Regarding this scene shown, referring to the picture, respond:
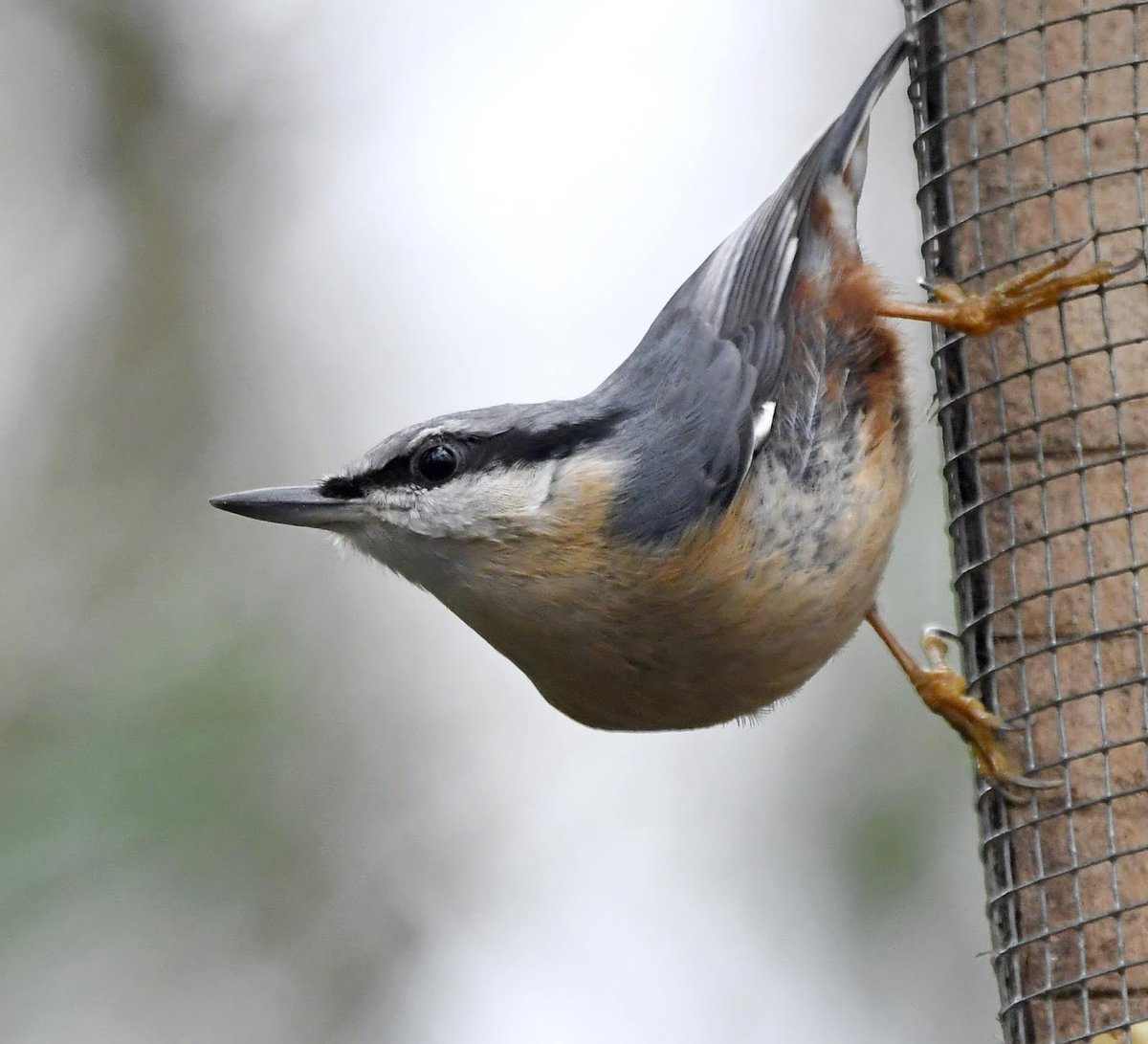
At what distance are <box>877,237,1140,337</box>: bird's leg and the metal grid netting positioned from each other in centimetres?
5

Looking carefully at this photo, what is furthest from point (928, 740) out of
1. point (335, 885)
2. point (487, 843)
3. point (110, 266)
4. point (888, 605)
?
point (110, 266)

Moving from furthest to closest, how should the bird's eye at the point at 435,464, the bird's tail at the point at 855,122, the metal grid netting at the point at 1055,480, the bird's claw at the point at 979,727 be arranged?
the bird's tail at the point at 855,122
the bird's eye at the point at 435,464
the bird's claw at the point at 979,727
the metal grid netting at the point at 1055,480

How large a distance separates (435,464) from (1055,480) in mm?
1172

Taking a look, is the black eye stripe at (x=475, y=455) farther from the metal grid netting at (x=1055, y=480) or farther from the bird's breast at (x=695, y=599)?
the metal grid netting at (x=1055, y=480)

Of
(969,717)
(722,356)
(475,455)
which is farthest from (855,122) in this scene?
(969,717)

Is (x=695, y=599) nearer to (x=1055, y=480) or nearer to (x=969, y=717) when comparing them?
(x=969, y=717)

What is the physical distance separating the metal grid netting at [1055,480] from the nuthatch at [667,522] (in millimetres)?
111

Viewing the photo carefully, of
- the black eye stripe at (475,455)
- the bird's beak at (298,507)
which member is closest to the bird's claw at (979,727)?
the black eye stripe at (475,455)

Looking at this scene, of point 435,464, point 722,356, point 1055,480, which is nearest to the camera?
point 1055,480

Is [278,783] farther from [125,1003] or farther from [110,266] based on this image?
[110,266]

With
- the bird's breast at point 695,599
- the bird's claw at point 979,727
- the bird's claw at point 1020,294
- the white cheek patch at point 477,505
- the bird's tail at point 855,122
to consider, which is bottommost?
the bird's claw at point 979,727

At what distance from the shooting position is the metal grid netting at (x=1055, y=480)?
2844 millimetres

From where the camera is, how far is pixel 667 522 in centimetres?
304

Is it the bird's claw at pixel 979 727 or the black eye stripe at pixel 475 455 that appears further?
the black eye stripe at pixel 475 455
